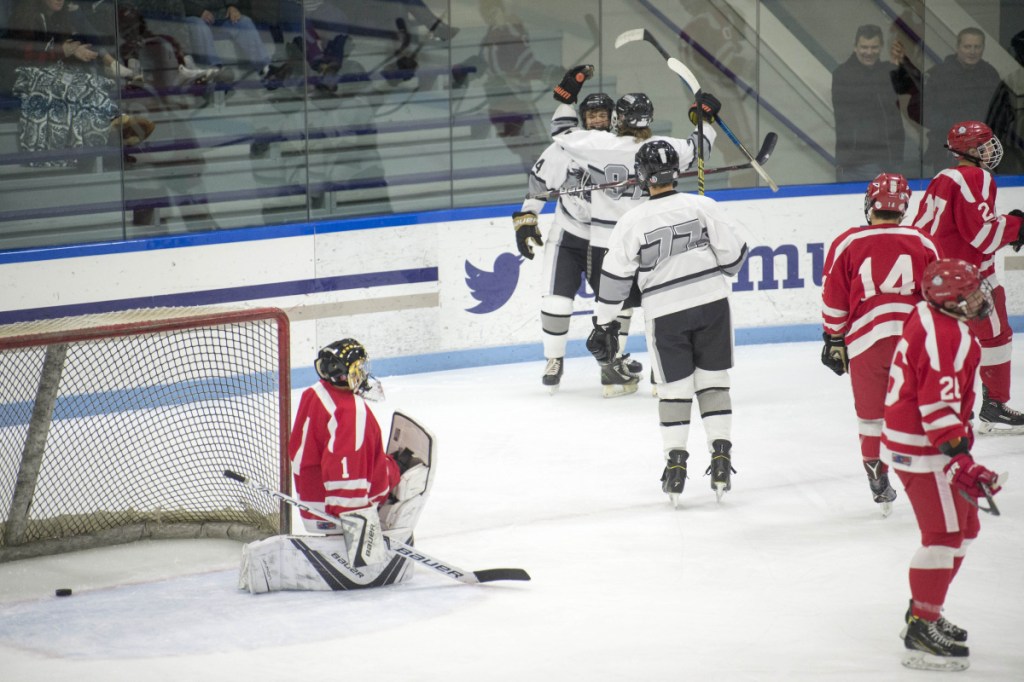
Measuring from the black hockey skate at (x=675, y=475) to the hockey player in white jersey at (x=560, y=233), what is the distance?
74.6 inches

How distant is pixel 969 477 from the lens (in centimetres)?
316

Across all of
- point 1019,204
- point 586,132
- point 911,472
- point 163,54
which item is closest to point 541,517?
point 911,472

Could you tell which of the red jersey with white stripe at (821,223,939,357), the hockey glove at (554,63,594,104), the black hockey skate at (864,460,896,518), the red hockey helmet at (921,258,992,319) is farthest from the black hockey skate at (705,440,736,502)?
the hockey glove at (554,63,594,104)

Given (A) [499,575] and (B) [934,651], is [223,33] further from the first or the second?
(B) [934,651]

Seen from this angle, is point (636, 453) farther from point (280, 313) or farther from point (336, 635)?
point (336, 635)

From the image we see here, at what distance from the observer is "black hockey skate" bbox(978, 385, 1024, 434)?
5.73 metres

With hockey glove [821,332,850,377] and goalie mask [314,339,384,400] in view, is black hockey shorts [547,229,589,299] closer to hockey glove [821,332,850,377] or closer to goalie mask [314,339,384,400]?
hockey glove [821,332,850,377]

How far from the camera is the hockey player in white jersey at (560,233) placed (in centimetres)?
649

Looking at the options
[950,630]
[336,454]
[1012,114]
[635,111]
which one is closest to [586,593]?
[336,454]

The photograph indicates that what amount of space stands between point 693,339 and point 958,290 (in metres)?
1.72

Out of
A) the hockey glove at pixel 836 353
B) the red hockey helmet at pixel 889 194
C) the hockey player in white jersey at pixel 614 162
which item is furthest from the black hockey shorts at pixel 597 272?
the red hockey helmet at pixel 889 194

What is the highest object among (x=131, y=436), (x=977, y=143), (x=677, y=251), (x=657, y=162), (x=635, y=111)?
(x=635, y=111)

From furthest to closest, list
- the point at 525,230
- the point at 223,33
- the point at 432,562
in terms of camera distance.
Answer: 1. the point at 223,33
2. the point at 525,230
3. the point at 432,562

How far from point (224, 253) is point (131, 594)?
9.10 ft
